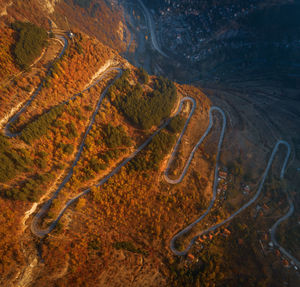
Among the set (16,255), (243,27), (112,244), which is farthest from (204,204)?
(243,27)

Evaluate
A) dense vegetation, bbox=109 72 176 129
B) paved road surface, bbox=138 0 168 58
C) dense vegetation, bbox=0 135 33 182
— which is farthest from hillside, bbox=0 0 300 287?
paved road surface, bbox=138 0 168 58

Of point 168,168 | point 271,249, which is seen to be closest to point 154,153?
point 168,168

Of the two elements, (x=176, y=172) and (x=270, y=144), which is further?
(x=270, y=144)

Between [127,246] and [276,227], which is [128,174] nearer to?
[127,246]

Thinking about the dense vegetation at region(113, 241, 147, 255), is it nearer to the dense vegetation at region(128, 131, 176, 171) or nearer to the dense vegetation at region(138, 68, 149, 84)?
the dense vegetation at region(128, 131, 176, 171)

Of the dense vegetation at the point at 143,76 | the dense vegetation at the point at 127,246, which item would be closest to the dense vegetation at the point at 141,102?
the dense vegetation at the point at 143,76

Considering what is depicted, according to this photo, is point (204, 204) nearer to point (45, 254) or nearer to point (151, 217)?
point (151, 217)
